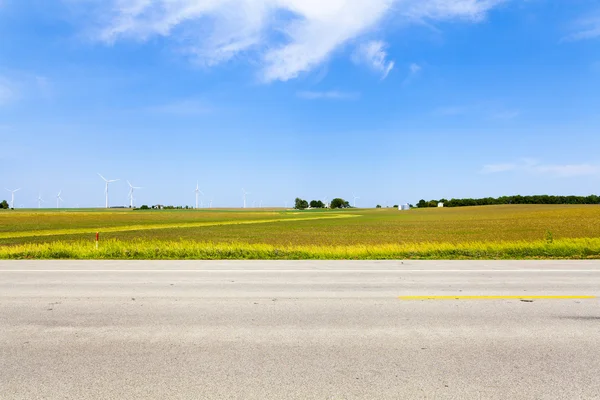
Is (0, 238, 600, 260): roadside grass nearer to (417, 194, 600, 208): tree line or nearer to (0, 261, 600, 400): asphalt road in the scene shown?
(0, 261, 600, 400): asphalt road

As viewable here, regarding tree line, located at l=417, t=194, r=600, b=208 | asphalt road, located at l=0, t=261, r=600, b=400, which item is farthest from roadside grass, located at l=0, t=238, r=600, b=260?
tree line, located at l=417, t=194, r=600, b=208

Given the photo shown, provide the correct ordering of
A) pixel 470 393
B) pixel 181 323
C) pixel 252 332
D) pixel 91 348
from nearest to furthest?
pixel 470 393, pixel 91 348, pixel 252 332, pixel 181 323

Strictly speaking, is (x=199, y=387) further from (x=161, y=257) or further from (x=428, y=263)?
(x=161, y=257)

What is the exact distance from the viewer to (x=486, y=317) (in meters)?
6.51

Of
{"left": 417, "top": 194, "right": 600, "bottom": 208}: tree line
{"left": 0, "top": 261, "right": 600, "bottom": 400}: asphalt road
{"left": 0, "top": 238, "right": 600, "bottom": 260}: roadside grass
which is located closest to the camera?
{"left": 0, "top": 261, "right": 600, "bottom": 400}: asphalt road

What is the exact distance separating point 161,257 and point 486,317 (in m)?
12.7

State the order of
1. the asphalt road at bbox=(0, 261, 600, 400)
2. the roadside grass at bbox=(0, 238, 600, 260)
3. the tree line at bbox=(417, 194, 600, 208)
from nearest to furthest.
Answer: the asphalt road at bbox=(0, 261, 600, 400) → the roadside grass at bbox=(0, 238, 600, 260) → the tree line at bbox=(417, 194, 600, 208)

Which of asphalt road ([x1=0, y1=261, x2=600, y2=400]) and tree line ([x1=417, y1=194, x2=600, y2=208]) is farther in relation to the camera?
tree line ([x1=417, y1=194, x2=600, y2=208])

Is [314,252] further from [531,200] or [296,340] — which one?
[531,200]

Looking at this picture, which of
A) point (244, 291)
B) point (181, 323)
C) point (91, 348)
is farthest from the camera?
point (244, 291)

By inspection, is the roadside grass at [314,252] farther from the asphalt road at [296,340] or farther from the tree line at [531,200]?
the tree line at [531,200]

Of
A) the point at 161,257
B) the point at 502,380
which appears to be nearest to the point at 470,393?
the point at 502,380

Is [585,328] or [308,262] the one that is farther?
[308,262]

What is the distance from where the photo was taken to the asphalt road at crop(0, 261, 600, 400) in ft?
13.7
